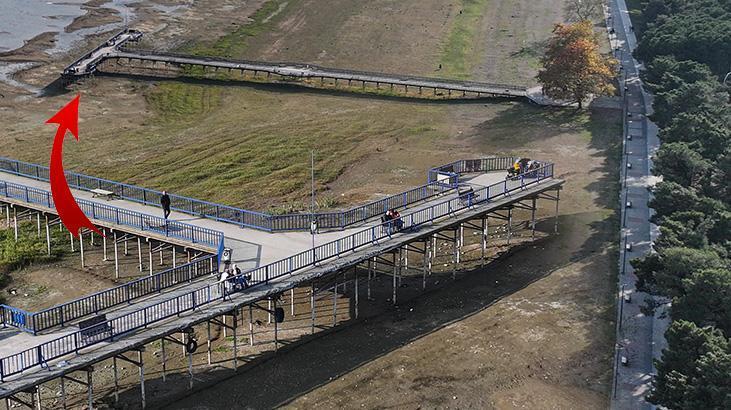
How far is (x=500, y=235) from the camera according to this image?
55.3 meters

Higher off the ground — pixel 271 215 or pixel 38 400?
pixel 271 215

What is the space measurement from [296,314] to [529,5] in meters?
89.6

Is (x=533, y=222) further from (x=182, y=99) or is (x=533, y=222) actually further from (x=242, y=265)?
(x=182, y=99)

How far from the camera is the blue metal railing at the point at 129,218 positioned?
4394cm

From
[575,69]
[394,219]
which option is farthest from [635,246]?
[575,69]

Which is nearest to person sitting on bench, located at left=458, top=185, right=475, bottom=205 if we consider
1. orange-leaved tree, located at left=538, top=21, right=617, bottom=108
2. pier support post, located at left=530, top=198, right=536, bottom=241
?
pier support post, located at left=530, top=198, right=536, bottom=241

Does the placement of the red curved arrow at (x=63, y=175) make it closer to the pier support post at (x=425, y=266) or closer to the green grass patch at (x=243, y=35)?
the pier support post at (x=425, y=266)

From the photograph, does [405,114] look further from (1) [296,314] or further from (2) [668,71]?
(1) [296,314]

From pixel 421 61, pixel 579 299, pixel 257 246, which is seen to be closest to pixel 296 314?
pixel 257 246

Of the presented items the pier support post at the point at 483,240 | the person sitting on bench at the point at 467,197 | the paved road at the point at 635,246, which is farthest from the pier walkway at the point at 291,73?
the person sitting on bench at the point at 467,197

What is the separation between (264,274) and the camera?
1558 inches

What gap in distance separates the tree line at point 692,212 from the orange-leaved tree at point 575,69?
399cm

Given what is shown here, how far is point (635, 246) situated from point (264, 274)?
23.5 meters

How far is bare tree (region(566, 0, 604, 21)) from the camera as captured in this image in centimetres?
11656
